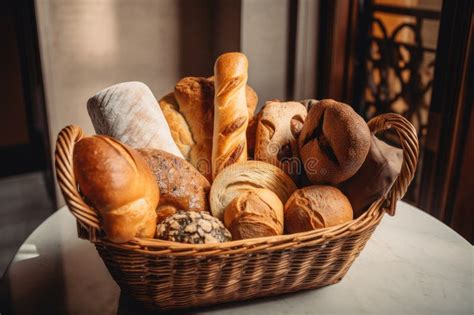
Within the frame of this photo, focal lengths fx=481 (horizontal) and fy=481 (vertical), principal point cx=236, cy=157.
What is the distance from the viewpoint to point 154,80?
7.84 feet

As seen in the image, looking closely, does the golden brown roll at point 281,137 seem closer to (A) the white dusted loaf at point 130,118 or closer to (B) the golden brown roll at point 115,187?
(A) the white dusted loaf at point 130,118

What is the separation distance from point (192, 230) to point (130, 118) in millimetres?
404

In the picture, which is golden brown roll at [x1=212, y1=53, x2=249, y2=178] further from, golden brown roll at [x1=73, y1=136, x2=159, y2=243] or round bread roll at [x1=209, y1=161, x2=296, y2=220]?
golden brown roll at [x1=73, y1=136, x2=159, y2=243]

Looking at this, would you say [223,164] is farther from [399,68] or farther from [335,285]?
[399,68]

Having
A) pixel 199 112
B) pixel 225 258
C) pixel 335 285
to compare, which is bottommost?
pixel 335 285

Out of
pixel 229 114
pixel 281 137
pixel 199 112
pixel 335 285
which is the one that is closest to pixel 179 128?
pixel 199 112

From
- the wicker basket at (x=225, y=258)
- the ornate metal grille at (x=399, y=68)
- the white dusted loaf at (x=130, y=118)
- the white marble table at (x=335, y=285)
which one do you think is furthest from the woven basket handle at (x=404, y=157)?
the ornate metal grille at (x=399, y=68)

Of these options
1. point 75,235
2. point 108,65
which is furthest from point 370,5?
point 75,235

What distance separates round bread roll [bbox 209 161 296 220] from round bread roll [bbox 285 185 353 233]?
7 centimetres

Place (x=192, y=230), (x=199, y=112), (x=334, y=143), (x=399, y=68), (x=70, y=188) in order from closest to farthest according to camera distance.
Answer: (x=70, y=188) → (x=192, y=230) → (x=334, y=143) → (x=199, y=112) → (x=399, y=68)

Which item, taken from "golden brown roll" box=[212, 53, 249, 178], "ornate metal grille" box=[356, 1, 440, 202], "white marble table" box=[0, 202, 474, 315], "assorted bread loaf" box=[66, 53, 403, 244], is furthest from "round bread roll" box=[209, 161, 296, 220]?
"ornate metal grille" box=[356, 1, 440, 202]

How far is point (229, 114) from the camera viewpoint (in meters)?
1.16

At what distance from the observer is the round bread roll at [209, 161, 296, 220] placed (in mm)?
1024

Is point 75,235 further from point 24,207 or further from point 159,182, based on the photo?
point 24,207
